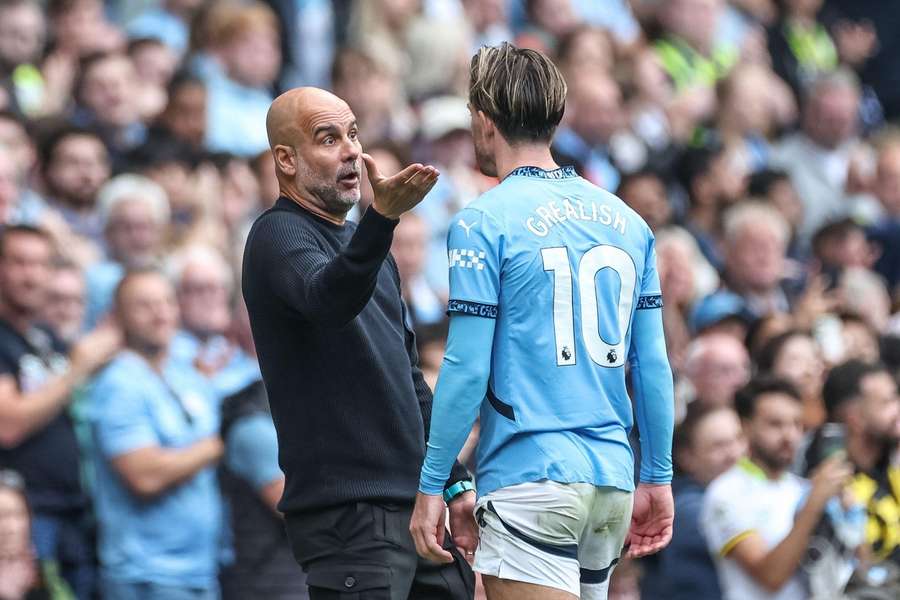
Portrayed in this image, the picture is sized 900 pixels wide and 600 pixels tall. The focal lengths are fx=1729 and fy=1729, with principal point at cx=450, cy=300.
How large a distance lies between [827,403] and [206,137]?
4530 millimetres

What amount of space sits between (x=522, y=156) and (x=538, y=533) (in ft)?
3.61

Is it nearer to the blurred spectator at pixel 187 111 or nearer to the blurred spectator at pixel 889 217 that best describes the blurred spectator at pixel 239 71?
the blurred spectator at pixel 187 111

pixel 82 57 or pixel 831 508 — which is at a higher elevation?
pixel 82 57

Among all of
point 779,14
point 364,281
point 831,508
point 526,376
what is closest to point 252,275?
point 364,281

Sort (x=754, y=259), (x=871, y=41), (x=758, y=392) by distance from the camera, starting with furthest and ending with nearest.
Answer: (x=871, y=41)
(x=754, y=259)
(x=758, y=392)

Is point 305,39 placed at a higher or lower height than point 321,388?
higher

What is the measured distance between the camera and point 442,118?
11.4m

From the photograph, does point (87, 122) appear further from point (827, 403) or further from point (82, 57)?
point (827, 403)

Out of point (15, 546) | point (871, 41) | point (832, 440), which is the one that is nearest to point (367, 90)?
point (832, 440)

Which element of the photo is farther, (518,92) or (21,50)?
(21,50)

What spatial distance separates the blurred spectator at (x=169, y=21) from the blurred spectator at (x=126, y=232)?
121 inches

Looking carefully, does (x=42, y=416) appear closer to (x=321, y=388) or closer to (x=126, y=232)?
(x=126, y=232)

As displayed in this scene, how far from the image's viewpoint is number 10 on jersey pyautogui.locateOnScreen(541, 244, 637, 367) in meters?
4.89

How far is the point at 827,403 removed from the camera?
8414 mm
